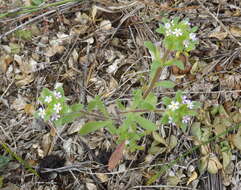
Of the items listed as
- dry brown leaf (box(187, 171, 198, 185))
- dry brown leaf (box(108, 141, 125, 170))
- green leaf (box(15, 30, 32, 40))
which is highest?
green leaf (box(15, 30, 32, 40))

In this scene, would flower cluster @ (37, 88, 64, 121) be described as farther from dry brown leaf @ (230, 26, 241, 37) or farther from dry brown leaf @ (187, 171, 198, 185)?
dry brown leaf @ (230, 26, 241, 37)

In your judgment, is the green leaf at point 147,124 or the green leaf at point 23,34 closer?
the green leaf at point 147,124

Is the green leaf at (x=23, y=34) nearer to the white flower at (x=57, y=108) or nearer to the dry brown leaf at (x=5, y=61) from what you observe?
the dry brown leaf at (x=5, y=61)

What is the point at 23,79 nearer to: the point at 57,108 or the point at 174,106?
the point at 57,108

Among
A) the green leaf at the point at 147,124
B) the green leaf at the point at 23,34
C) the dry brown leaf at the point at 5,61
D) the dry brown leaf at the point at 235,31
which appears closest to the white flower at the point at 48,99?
the green leaf at the point at 147,124

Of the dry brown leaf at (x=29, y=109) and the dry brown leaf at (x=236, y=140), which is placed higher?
the dry brown leaf at (x=29, y=109)

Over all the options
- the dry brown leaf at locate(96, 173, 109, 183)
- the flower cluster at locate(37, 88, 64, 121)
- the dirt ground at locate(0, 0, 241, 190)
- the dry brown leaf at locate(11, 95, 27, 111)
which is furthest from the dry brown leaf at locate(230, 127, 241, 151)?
the dry brown leaf at locate(11, 95, 27, 111)

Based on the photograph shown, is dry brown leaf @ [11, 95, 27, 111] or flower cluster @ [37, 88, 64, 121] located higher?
flower cluster @ [37, 88, 64, 121]
